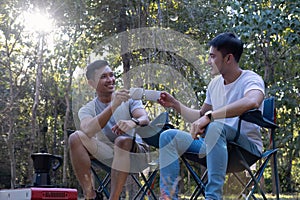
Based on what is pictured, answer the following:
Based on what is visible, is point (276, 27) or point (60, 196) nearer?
point (60, 196)

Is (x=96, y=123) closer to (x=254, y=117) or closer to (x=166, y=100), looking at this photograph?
(x=166, y=100)

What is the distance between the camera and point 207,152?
238 cm

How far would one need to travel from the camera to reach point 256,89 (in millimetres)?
2568

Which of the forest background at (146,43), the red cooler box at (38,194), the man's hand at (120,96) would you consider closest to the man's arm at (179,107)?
the man's hand at (120,96)

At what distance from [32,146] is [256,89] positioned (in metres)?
8.87

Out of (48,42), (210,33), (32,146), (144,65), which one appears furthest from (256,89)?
(32,146)

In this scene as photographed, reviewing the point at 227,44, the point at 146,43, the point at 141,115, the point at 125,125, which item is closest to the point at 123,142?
the point at 125,125

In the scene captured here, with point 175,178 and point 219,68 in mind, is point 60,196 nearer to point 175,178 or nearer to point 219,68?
point 175,178

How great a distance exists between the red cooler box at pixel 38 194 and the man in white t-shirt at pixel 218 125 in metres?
0.59

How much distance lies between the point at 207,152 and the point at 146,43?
3654mm

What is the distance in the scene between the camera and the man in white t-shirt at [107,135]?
9.45 ft

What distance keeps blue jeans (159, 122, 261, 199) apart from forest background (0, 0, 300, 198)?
640 millimetres

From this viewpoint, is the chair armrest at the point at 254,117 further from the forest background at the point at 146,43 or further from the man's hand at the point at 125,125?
the forest background at the point at 146,43

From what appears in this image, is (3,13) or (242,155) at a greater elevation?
(3,13)
